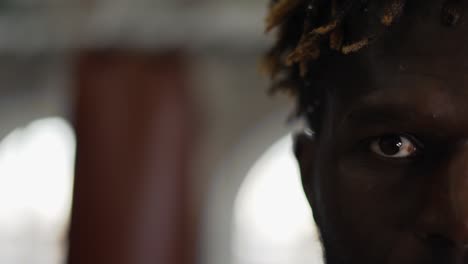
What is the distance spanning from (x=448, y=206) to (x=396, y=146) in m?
0.09

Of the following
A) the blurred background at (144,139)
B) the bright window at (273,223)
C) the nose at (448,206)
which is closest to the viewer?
the nose at (448,206)

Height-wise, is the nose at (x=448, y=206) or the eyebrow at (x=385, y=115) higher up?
the eyebrow at (x=385, y=115)

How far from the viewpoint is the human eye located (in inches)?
27.5

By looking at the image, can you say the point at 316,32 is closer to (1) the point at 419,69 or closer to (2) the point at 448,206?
(1) the point at 419,69

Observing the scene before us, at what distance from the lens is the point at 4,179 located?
4309mm

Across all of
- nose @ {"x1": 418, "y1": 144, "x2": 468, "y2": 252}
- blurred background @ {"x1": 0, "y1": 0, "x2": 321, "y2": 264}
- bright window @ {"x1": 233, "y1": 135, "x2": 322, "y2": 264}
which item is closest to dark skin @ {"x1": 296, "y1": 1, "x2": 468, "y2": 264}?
nose @ {"x1": 418, "y1": 144, "x2": 468, "y2": 252}

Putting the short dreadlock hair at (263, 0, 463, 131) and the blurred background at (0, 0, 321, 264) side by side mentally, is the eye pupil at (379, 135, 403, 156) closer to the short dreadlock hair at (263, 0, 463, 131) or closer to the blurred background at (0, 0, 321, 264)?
the short dreadlock hair at (263, 0, 463, 131)

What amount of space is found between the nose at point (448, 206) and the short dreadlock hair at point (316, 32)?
5.4 inches

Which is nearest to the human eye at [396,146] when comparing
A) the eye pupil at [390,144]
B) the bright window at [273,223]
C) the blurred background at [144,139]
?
the eye pupil at [390,144]

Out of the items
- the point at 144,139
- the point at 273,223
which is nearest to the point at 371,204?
the point at 144,139

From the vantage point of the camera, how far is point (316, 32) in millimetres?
764

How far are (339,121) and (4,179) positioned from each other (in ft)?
12.6

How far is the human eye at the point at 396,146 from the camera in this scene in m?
0.70

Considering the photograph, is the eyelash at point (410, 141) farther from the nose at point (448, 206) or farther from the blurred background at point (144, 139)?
the blurred background at point (144, 139)
